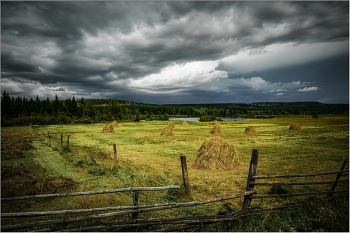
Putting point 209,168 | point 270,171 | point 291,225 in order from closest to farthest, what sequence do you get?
1. point 291,225
2. point 270,171
3. point 209,168

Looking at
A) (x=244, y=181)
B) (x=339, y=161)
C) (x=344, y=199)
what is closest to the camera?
(x=344, y=199)

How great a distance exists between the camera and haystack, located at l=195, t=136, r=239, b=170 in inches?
483

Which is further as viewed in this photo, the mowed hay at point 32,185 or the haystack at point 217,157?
the haystack at point 217,157

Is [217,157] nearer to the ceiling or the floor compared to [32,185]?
nearer to the ceiling

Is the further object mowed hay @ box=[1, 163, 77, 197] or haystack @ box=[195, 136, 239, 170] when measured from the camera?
haystack @ box=[195, 136, 239, 170]

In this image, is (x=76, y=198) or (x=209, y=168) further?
(x=209, y=168)

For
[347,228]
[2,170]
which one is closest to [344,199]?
[347,228]

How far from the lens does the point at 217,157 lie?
1246 centimetres

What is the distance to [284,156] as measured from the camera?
1522 centimetres

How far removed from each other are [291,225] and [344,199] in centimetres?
308

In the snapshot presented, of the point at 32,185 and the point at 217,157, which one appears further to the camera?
the point at 217,157

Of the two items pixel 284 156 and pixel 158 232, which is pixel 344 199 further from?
pixel 284 156

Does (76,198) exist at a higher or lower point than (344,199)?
lower

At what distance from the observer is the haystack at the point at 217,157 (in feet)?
40.2
